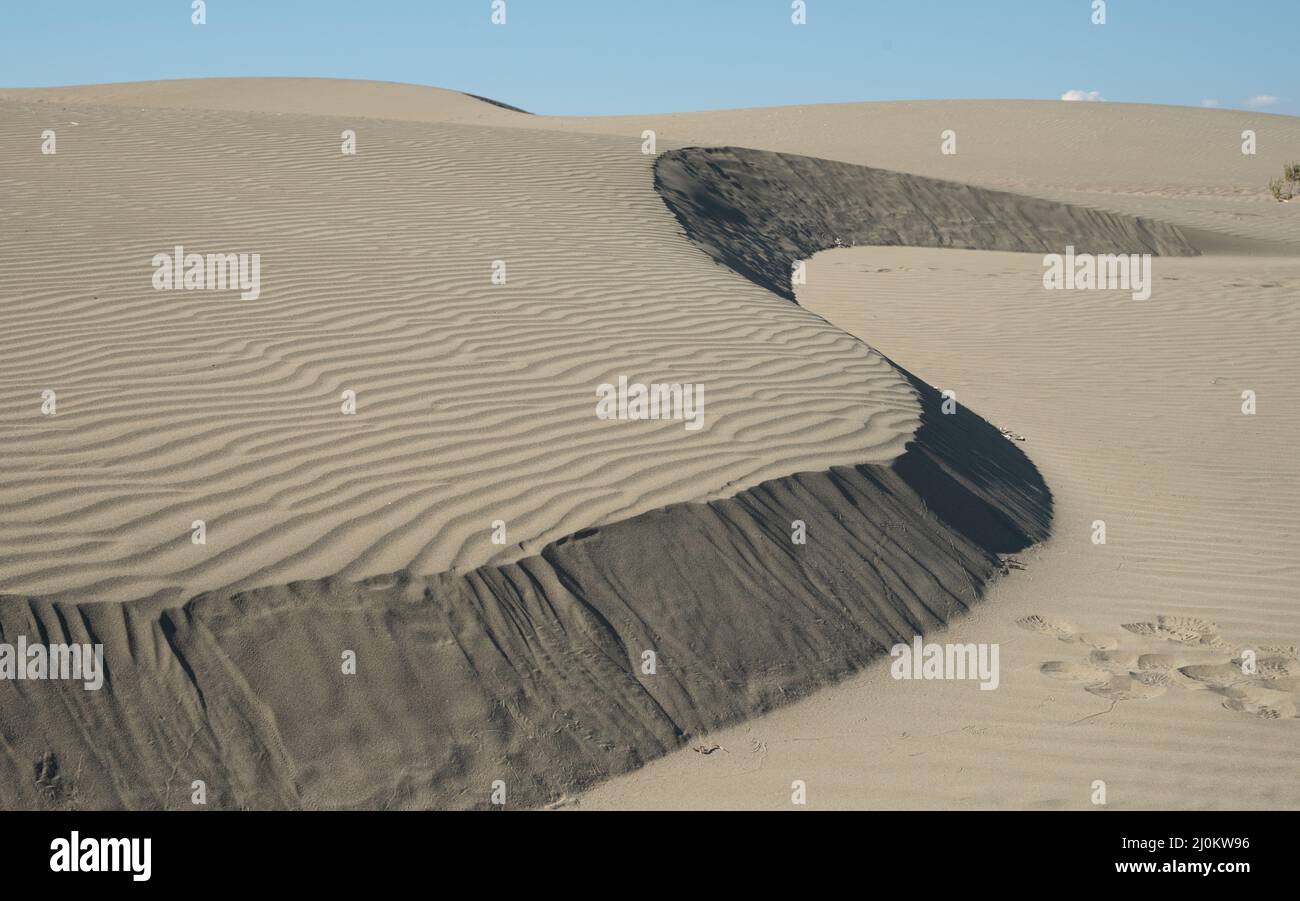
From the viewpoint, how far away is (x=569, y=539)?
4.98 metres

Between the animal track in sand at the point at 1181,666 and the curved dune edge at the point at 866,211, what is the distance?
9.91 m

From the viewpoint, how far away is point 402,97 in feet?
139

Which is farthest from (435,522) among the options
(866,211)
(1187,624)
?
(866,211)

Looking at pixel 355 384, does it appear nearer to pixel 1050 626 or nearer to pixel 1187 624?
pixel 1050 626

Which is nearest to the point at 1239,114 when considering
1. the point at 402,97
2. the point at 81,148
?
the point at 402,97

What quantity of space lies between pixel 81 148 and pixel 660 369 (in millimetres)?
8811

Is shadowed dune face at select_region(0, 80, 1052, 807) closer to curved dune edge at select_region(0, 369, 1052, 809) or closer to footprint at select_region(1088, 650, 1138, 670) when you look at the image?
Result: curved dune edge at select_region(0, 369, 1052, 809)

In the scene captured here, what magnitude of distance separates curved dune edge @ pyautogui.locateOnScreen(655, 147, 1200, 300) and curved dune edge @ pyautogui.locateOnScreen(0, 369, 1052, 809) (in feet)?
33.0

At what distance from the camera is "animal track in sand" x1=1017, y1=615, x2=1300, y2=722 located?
4926 millimetres

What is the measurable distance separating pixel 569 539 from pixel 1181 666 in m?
2.91

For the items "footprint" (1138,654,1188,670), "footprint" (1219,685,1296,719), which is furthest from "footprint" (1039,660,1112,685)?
"footprint" (1219,685,1296,719)

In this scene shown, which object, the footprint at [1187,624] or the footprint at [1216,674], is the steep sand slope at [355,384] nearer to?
the footprint at [1187,624]

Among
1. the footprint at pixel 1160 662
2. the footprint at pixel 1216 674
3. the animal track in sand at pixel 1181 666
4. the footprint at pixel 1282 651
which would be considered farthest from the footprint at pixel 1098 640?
the footprint at pixel 1282 651
